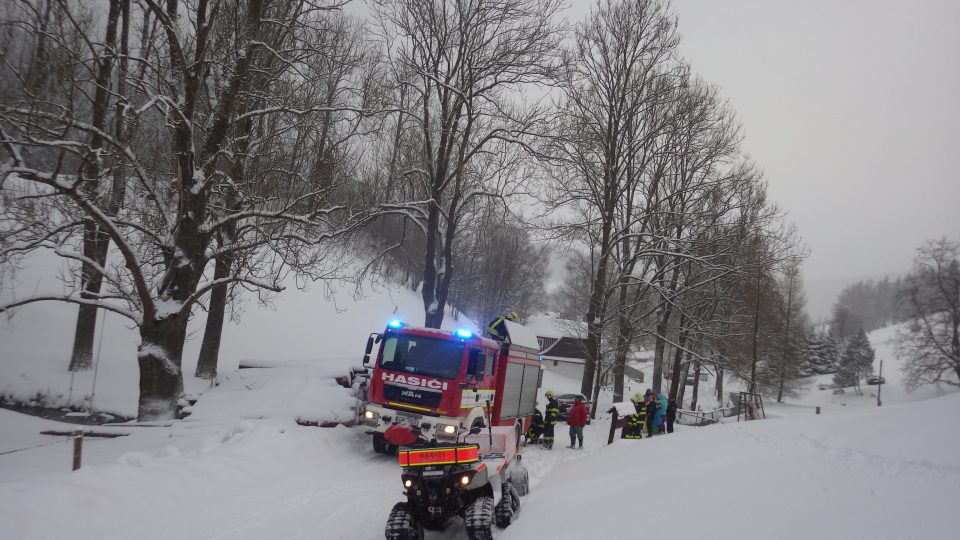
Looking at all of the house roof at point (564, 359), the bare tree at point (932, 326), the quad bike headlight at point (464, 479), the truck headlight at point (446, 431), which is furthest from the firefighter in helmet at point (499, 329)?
the house roof at point (564, 359)

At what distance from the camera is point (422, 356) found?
40.2 feet

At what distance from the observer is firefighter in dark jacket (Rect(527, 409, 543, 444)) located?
17219 mm

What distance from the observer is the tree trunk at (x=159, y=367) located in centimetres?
1155

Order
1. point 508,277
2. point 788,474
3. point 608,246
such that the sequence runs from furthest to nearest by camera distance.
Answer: point 508,277 → point 608,246 → point 788,474

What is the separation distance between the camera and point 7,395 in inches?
584

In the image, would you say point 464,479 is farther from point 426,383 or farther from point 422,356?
point 422,356

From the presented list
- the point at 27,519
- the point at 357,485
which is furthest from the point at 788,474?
the point at 27,519

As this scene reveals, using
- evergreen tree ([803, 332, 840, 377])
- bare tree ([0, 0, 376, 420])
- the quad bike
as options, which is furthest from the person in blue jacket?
evergreen tree ([803, 332, 840, 377])

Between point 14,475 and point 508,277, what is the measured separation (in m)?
53.1

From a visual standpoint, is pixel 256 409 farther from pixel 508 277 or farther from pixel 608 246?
pixel 508 277

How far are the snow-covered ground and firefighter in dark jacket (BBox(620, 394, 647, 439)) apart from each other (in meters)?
3.15

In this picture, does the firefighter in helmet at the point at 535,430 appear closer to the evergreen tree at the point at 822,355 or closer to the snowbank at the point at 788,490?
the snowbank at the point at 788,490

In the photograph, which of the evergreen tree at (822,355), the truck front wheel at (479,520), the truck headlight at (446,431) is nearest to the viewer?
the truck front wheel at (479,520)

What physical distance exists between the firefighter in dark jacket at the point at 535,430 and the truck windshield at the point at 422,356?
6.12 meters
